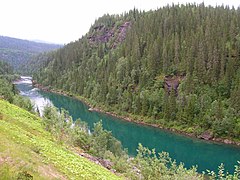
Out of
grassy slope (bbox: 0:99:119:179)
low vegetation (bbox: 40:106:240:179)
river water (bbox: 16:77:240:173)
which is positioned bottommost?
river water (bbox: 16:77:240:173)

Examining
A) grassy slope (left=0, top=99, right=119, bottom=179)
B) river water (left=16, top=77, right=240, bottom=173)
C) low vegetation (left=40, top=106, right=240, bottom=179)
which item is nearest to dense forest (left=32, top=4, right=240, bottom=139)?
river water (left=16, top=77, right=240, bottom=173)

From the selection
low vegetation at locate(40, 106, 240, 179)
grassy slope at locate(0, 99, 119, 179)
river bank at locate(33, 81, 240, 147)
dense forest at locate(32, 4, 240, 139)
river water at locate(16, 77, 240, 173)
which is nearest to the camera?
grassy slope at locate(0, 99, 119, 179)

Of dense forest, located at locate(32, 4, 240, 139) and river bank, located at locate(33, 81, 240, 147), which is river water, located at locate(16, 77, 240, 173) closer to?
river bank, located at locate(33, 81, 240, 147)

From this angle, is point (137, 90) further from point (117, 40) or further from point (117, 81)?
point (117, 40)

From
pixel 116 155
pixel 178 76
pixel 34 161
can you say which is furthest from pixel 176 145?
pixel 34 161

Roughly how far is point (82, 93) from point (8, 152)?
142 m

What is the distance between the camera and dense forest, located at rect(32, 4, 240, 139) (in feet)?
311

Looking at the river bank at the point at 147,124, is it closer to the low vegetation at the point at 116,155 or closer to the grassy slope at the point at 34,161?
the low vegetation at the point at 116,155

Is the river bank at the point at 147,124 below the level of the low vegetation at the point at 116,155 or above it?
below

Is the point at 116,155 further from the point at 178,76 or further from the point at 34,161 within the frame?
the point at 178,76

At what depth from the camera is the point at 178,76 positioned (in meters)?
117

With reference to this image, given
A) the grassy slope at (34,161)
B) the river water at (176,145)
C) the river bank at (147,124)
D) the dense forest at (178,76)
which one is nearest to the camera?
the grassy slope at (34,161)

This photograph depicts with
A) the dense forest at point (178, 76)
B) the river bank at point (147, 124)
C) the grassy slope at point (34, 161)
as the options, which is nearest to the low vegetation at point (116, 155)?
the grassy slope at point (34, 161)

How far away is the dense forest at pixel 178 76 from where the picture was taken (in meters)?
94.9
